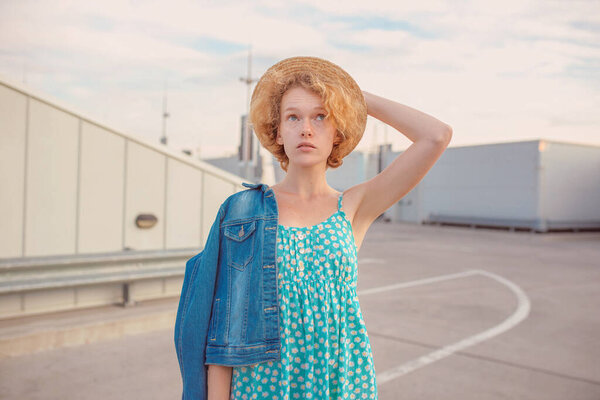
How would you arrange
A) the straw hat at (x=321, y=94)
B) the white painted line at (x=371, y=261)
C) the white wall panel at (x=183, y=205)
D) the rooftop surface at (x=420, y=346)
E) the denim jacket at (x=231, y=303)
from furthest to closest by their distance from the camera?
the white painted line at (x=371, y=261)
the white wall panel at (x=183, y=205)
the rooftop surface at (x=420, y=346)
the straw hat at (x=321, y=94)
the denim jacket at (x=231, y=303)

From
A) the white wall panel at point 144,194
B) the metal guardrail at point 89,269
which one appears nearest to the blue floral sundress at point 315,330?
the metal guardrail at point 89,269

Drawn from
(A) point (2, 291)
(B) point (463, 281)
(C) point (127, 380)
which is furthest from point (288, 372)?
(B) point (463, 281)

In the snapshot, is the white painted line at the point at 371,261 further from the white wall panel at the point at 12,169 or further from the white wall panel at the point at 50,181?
the white wall panel at the point at 12,169

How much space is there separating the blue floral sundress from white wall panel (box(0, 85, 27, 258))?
455 centimetres

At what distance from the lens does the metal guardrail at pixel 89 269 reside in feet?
16.7

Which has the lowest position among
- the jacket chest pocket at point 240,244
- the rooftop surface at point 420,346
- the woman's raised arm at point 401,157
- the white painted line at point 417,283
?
the rooftop surface at point 420,346

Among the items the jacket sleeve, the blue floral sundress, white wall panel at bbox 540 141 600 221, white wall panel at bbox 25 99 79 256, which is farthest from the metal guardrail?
white wall panel at bbox 540 141 600 221

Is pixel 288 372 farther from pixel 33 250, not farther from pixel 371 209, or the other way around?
pixel 33 250

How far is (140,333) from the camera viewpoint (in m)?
5.56

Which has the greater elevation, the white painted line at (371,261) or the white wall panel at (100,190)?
the white wall panel at (100,190)

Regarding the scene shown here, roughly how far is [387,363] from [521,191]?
20.1m

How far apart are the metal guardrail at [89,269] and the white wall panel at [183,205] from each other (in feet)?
1.20

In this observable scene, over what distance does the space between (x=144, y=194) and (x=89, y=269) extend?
3.62 feet

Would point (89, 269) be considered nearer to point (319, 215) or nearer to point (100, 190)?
point (100, 190)
